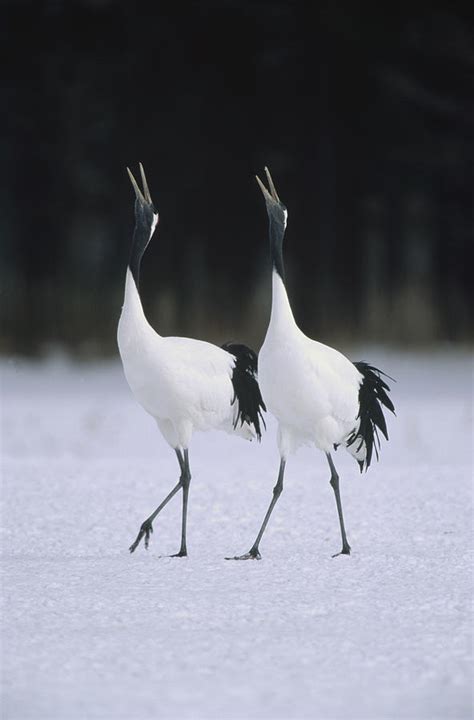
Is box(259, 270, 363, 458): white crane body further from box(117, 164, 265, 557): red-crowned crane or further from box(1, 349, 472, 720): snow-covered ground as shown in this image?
box(1, 349, 472, 720): snow-covered ground

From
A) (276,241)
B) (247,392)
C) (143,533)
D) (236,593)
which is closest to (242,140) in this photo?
(247,392)

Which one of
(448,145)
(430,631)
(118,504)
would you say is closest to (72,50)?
(448,145)

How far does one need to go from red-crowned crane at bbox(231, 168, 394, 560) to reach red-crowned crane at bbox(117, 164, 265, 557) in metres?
0.50

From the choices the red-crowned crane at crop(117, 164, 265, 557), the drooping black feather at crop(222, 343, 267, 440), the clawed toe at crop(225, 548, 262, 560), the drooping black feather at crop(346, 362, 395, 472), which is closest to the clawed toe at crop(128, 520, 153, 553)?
the red-crowned crane at crop(117, 164, 265, 557)

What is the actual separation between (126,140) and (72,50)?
227cm

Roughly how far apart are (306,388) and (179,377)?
75 cm

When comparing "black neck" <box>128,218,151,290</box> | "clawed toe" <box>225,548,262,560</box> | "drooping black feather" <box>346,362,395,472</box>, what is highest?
"black neck" <box>128,218,151,290</box>

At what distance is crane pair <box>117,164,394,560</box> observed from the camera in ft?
24.0

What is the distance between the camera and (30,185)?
30.2m

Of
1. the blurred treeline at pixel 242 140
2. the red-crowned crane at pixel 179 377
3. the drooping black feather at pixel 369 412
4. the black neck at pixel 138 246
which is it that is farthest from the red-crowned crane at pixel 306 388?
the blurred treeline at pixel 242 140

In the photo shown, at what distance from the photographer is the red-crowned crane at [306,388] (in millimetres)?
7273

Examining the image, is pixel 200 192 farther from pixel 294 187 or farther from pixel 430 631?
pixel 430 631

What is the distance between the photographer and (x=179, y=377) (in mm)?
7691

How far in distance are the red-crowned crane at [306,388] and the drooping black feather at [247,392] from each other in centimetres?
53
